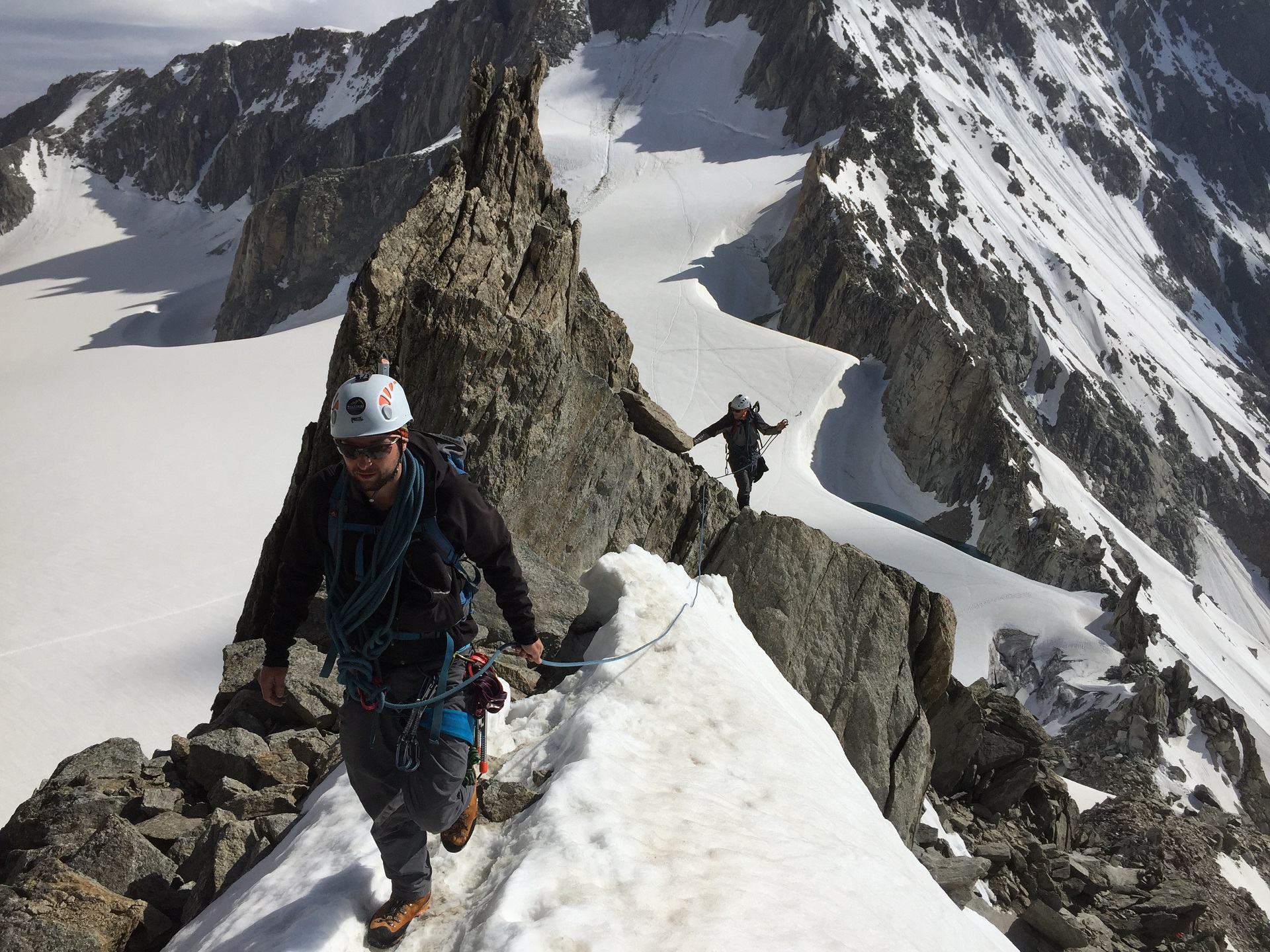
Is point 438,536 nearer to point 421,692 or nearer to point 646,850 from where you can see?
point 421,692

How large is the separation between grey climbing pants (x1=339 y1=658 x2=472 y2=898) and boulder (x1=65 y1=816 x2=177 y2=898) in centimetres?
182

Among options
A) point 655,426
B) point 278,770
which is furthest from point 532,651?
point 655,426

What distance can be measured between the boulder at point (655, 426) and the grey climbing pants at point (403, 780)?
7060 millimetres

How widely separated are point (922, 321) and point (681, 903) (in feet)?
122

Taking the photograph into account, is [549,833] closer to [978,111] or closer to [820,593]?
[820,593]

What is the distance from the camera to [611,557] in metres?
6.20

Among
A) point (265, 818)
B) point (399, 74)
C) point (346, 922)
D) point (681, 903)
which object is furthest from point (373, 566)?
point (399, 74)

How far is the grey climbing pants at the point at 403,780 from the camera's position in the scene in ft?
10.3

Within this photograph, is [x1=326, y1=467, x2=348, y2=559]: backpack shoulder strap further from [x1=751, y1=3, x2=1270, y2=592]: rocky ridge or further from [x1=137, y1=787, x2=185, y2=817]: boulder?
[x1=751, y1=3, x2=1270, y2=592]: rocky ridge

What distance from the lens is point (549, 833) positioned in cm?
360

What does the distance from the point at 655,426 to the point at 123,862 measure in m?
7.28

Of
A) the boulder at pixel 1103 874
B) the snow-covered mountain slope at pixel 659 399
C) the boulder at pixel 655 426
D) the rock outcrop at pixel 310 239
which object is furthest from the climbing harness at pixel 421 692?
the rock outcrop at pixel 310 239

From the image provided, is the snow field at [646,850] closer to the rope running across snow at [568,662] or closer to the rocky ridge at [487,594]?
the rope running across snow at [568,662]

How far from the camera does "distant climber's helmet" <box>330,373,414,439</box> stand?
9.64 feet
